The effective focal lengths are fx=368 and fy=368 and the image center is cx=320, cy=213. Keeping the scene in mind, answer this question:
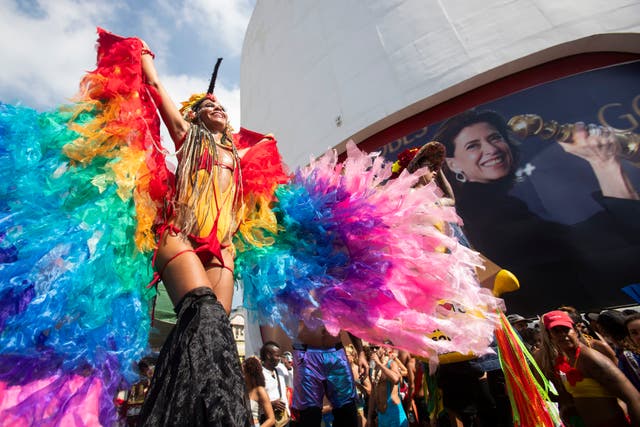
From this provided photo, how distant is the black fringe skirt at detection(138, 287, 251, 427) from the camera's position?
859mm

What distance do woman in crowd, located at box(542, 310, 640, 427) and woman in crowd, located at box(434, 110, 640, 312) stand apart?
4.43 m

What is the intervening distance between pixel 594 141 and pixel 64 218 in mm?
7925

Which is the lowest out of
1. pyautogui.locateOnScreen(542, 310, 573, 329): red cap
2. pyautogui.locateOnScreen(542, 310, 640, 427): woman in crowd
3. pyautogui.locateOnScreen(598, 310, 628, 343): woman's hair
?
pyautogui.locateOnScreen(542, 310, 640, 427): woman in crowd

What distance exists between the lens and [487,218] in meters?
7.09

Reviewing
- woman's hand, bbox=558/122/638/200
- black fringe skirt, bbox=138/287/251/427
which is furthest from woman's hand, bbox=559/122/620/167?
black fringe skirt, bbox=138/287/251/427

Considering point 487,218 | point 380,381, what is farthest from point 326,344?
point 487,218

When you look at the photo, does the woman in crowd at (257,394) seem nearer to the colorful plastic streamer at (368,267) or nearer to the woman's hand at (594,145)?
the colorful plastic streamer at (368,267)

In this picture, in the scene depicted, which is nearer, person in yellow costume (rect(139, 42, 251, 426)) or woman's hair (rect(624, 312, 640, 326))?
person in yellow costume (rect(139, 42, 251, 426))

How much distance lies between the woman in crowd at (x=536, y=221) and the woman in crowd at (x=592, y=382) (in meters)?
4.43

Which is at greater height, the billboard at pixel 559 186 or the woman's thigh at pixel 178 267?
the billboard at pixel 559 186

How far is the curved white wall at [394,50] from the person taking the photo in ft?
24.5

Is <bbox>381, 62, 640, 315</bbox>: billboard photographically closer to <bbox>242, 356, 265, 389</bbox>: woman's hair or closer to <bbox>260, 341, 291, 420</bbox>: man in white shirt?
<bbox>260, 341, 291, 420</bbox>: man in white shirt

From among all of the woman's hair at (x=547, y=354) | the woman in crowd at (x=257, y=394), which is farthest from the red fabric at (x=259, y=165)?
the woman's hair at (x=547, y=354)

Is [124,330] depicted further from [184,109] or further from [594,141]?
[594,141]
